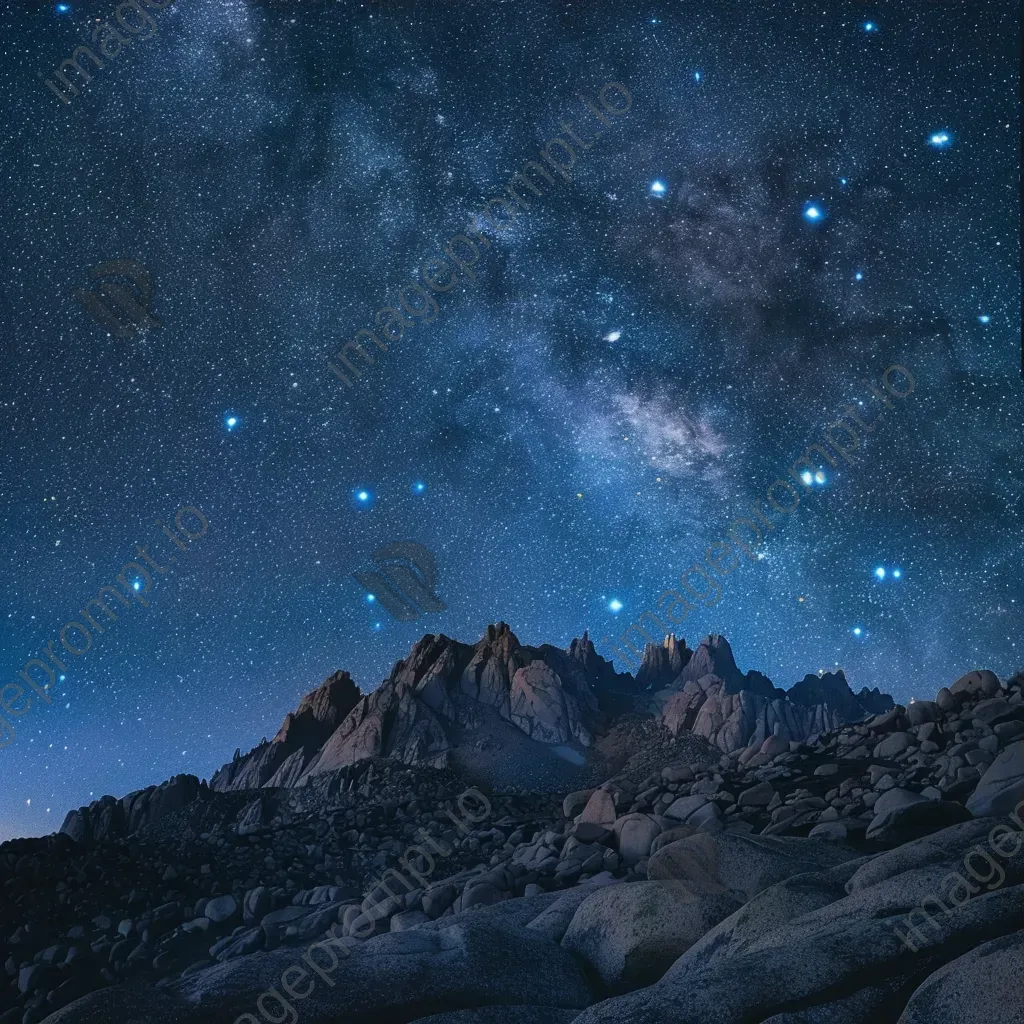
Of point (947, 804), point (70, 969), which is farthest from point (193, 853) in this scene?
point (947, 804)

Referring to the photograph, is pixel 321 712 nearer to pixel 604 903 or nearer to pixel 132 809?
pixel 132 809

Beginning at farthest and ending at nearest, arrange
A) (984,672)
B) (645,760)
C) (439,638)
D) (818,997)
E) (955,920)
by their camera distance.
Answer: (439,638) → (645,760) → (984,672) → (955,920) → (818,997)

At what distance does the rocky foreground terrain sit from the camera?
4.12 meters

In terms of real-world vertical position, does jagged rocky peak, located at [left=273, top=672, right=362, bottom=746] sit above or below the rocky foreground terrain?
above

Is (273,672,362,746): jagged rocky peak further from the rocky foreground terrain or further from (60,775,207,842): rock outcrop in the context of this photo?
the rocky foreground terrain

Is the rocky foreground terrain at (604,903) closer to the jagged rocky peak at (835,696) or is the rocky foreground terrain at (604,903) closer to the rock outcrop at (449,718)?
the rock outcrop at (449,718)

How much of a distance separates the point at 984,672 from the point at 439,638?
215 feet

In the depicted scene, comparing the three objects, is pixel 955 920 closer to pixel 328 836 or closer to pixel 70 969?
pixel 70 969

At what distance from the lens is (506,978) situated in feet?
18.5

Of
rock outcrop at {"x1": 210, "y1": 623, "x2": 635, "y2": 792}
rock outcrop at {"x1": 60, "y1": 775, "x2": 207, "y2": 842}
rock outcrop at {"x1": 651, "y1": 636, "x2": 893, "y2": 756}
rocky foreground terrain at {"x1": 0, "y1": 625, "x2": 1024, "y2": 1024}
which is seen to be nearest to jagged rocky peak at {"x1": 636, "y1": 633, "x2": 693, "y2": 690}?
rock outcrop at {"x1": 651, "y1": 636, "x2": 893, "y2": 756}

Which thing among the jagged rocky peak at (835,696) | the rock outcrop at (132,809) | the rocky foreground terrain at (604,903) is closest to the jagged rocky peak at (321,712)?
the rock outcrop at (132,809)

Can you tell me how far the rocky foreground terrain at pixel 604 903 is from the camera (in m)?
4.12

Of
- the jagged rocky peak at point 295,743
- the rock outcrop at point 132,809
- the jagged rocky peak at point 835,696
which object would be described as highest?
the jagged rocky peak at point 295,743

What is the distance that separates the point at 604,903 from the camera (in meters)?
6.88
